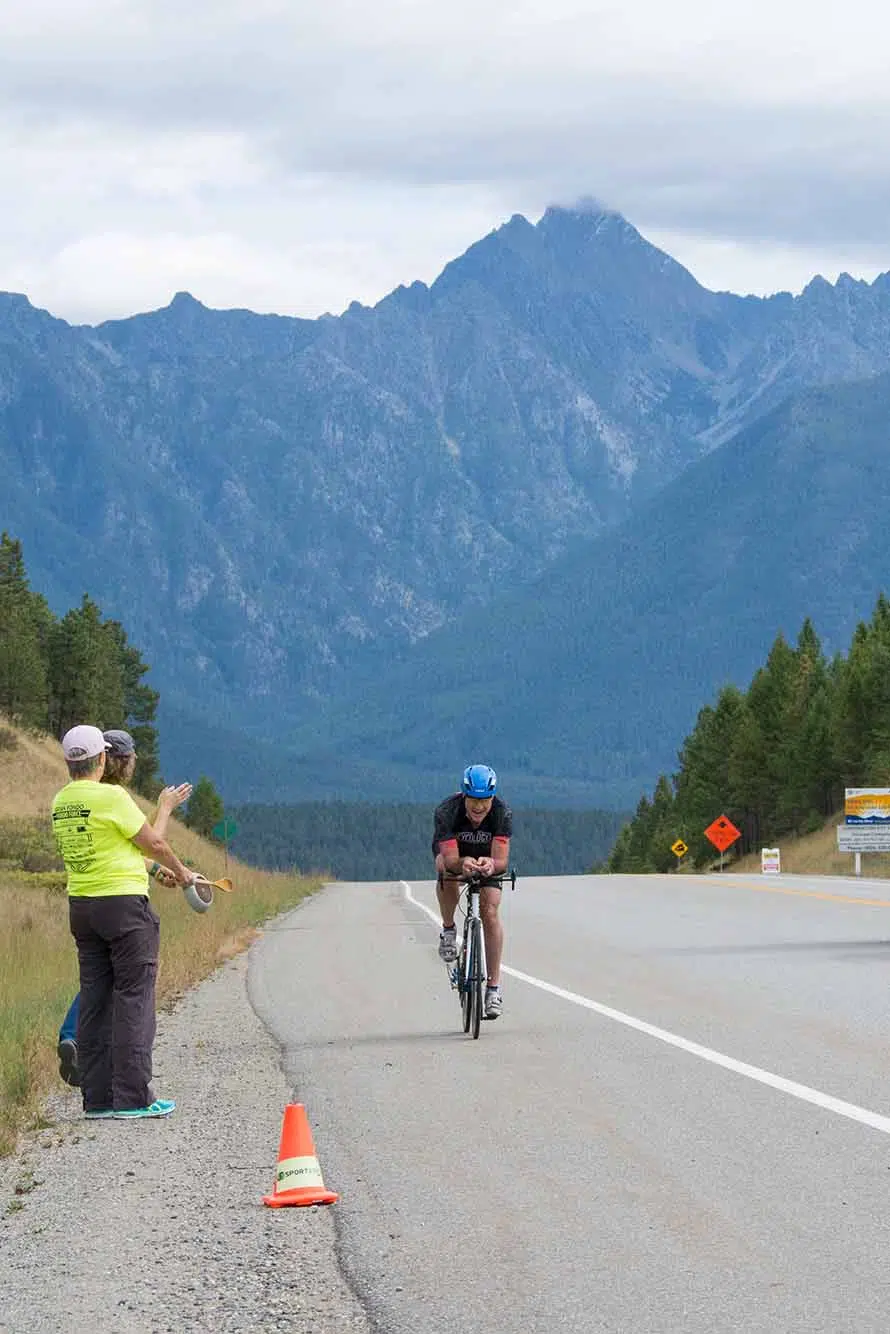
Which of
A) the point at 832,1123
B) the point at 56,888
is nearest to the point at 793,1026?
the point at 832,1123

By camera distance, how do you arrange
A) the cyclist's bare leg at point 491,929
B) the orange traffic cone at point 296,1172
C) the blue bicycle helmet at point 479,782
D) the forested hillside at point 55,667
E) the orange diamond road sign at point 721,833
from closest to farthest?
the orange traffic cone at point 296,1172, the blue bicycle helmet at point 479,782, the cyclist's bare leg at point 491,929, the orange diamond road sign at point 721,833, the forested hillside at point 55,667

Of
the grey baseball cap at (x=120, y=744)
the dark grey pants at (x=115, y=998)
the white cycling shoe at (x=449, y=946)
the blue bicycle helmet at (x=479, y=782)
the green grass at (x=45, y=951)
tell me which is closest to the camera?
the dark grey pants at (x=115, y=998)

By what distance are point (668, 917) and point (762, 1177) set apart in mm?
21948

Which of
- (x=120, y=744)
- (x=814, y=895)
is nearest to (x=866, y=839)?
(x=814, y=895)

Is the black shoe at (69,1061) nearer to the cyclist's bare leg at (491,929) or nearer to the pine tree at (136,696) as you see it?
the cyclist's bare leg at (491,929)

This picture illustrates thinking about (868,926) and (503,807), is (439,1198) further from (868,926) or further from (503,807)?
(868,926)

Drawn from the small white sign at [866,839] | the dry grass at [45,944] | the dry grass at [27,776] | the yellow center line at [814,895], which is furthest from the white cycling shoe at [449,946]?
the dry grass at [27,776]

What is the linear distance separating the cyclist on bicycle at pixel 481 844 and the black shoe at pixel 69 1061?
11.8 feet

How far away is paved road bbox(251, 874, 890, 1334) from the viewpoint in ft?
23.0

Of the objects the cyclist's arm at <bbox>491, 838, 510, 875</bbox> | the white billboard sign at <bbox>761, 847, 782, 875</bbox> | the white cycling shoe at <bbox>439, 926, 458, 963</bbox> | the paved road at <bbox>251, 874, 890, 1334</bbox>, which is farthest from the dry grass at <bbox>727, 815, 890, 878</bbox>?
the cyclist's arm at <bbox>491, 838, 510, 875</bbox>

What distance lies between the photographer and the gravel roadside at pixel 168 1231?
22.8 feet

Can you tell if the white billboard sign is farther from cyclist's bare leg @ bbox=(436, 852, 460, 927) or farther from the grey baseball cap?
the grey baseball cap

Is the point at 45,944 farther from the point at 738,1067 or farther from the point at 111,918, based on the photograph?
the point at 738,1067

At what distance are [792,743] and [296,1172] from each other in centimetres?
8860
